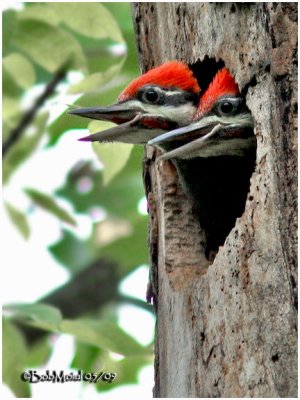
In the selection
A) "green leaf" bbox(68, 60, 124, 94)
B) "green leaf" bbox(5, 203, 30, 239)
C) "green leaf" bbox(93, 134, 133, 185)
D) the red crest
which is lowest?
"green leaf" bbox(93, 134, 133, 185)

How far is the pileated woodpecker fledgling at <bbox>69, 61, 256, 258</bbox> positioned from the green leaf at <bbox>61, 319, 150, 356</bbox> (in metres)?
0.77

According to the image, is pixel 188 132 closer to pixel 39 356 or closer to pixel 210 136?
pixel 210 136

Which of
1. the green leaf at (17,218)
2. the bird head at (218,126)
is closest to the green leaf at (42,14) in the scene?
the bird head at (218,126)

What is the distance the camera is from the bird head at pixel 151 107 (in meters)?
4.93

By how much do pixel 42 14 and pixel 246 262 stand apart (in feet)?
7.59

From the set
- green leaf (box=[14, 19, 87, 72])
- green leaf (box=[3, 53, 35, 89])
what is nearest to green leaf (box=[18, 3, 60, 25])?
green leaf (box=[14, 19, 87, 72])

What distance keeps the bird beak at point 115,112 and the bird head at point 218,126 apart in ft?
0.71

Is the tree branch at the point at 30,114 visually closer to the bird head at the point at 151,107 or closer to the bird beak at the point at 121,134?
the bird head at the point at 151,107

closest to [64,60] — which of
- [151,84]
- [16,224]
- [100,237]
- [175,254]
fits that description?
[151,84]

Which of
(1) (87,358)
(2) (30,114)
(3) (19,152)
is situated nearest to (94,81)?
(2) (30,114)

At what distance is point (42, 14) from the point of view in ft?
19.2

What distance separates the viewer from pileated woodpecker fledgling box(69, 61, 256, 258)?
4828 millimetres

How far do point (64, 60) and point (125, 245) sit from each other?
55.3 inches

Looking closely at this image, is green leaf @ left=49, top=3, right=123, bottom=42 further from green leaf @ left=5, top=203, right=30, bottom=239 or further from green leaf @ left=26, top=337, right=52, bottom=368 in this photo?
green leaf @ left=26, top=337, right=52, bottom=368
